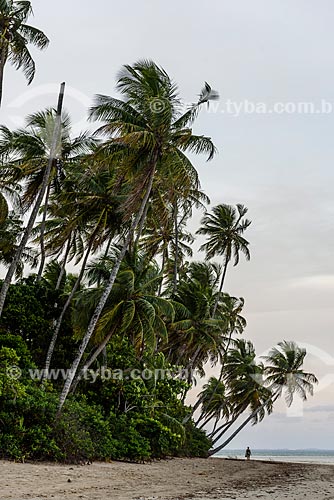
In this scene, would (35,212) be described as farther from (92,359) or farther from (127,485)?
(127,485)

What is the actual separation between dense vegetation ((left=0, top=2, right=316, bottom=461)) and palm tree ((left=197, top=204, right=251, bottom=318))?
3795 millimetres

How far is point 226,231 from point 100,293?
608 inches

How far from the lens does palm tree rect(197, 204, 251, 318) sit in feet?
122

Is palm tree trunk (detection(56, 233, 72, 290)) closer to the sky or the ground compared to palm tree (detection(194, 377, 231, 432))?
closer to the sky

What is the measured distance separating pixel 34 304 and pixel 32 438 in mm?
9024

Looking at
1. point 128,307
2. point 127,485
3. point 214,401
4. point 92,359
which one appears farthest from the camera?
point 214,401

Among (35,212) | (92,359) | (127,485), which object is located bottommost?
(127,485)

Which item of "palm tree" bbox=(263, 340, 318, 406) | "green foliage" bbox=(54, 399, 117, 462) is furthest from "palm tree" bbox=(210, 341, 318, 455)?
"green foliage" bbox=(54, 399, 117, 462)

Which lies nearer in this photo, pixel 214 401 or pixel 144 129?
pixel 144 129

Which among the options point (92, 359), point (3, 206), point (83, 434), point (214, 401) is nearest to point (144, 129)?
point (3, 206)

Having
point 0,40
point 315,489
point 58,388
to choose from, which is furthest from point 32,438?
point 0,40

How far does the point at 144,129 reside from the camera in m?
21.1

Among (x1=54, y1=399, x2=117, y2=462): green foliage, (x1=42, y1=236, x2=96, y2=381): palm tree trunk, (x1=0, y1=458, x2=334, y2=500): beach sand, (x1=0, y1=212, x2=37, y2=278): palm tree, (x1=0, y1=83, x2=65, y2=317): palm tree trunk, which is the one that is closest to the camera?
(x1=0, y1=458, x2=334, y2=500): beach sand

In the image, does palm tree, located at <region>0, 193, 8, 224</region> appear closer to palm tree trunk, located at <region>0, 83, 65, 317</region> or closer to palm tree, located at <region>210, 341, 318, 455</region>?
palm tree trunk, located at <region>0, 83, 65, 317</region>
